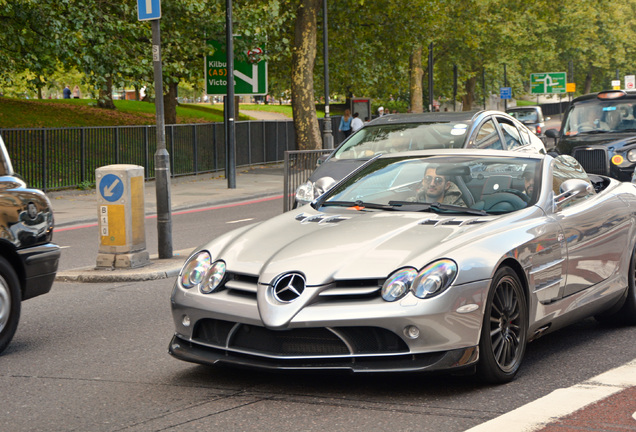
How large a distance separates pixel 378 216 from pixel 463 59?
179 feet

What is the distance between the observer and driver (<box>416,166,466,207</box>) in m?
6.31

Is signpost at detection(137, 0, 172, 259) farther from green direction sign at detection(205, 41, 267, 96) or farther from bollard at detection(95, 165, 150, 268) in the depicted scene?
green direction sign at detection(205, 41, 267, 96)

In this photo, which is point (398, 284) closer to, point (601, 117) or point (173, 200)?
point (601, 117)

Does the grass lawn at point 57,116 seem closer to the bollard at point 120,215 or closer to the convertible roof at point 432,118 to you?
the convertible roof at point 432,118

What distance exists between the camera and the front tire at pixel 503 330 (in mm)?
5254

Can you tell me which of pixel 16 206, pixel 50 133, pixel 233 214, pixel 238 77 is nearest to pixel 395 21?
pixel 238 77

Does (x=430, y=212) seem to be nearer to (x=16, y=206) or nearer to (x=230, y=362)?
(x=230, y=362)

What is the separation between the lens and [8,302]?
668cm

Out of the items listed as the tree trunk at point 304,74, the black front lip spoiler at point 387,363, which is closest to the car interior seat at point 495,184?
the black front lip spoiler at point 387,363

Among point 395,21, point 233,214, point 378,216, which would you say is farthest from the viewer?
point 395,21

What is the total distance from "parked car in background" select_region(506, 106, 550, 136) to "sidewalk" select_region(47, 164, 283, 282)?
34.8ft

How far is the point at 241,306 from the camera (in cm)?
518

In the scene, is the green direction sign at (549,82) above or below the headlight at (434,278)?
A: above

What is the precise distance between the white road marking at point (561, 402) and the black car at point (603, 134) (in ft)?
33.7
